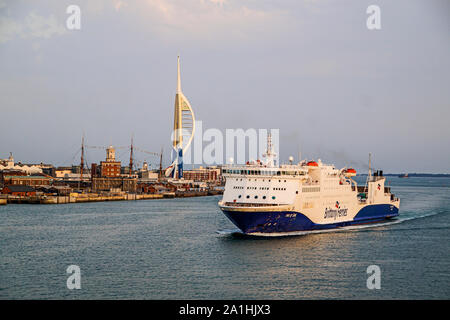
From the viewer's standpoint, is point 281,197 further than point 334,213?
No

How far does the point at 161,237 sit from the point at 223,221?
1000 centimetres

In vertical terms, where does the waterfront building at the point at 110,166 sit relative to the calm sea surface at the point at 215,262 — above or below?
above

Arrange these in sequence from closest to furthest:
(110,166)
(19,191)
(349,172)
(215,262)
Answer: (215,262)
(349,172)
(19,191)
(110,166)

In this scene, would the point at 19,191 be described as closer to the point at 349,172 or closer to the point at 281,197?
the point at 349,172

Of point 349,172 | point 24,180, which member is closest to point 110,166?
point 24,180

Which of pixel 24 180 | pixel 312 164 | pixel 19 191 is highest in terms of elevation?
pixel 312 164

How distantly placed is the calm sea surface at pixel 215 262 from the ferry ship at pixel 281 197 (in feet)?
3.21

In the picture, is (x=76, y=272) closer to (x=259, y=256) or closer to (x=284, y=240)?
(x=259, y=256)

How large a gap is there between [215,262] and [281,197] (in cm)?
820

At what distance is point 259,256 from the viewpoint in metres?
27.0

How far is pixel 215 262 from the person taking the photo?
25.8 m

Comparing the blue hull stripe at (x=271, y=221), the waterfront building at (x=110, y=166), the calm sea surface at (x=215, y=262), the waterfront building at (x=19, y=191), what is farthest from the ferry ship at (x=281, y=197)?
the waterfront building at (x=110, y=166)

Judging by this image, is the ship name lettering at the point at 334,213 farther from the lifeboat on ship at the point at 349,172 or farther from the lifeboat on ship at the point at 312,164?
the lifeboat on ship at the point at 349,172

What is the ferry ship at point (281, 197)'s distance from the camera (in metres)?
31.5
